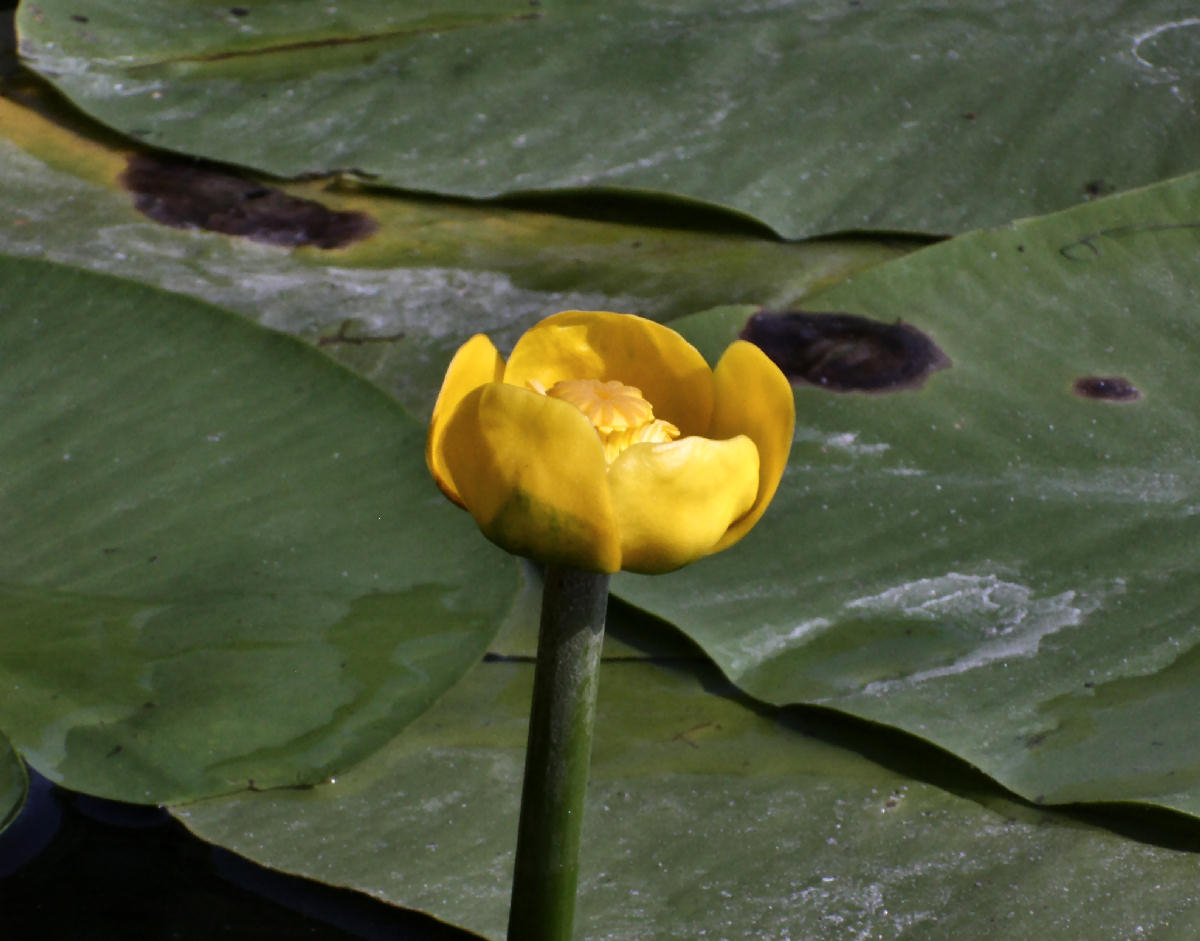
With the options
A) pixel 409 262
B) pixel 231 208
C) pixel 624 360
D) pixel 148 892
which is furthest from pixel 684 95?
pixel 148 892

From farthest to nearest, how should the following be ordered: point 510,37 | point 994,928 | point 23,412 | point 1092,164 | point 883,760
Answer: point 510,37 → point 1092,164 → point 23,412 → point 883,760 → point 994,928

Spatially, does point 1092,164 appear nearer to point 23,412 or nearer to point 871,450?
point 871,450

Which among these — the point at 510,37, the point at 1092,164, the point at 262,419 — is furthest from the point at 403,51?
the point at 1092,164

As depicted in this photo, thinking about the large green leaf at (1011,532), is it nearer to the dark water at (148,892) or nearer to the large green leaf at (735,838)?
the large green leaf at (735,838)

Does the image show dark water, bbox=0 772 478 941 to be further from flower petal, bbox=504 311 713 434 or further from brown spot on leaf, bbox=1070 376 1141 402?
brown spot on leaf, bbox=1070 376 1141 402

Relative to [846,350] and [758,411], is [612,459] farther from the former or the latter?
[846,350]

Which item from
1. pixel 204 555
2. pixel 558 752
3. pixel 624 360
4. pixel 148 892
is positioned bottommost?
pixel 148 892

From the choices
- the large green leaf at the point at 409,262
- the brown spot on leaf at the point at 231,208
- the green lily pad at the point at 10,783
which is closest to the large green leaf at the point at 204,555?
the green lily pad at the point at 10,783

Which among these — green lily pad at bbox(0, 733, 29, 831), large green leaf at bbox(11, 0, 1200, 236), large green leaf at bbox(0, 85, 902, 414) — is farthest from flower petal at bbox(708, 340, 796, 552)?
large green leaf at bbox(11, 0, 1200, 236)
